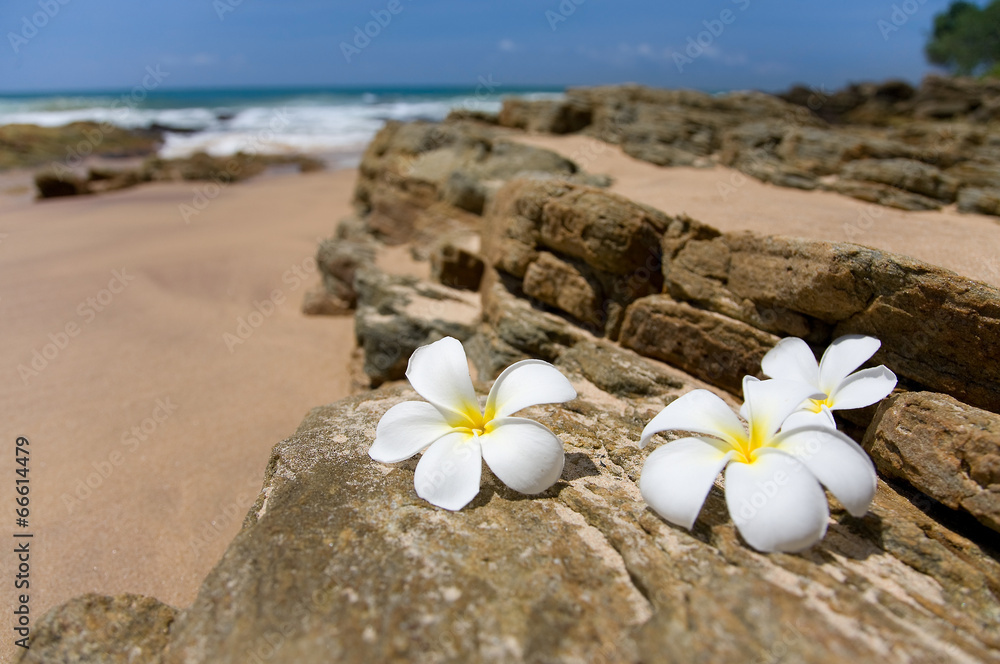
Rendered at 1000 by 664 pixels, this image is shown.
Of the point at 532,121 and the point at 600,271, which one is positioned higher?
the point at 532,121

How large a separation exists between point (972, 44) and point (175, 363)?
2029 inches

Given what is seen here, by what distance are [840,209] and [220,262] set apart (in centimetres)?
632

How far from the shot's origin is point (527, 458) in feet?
5.25

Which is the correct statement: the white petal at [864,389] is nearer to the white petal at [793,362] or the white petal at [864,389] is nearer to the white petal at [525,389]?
the white petal at [793,362]

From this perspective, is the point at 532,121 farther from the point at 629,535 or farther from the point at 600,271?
the point at 629,535

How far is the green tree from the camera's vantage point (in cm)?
3525

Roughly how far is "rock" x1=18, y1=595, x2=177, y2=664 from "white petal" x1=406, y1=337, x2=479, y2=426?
0.94 metres

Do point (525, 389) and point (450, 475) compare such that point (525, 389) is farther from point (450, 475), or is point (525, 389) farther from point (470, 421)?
point (450, 475)

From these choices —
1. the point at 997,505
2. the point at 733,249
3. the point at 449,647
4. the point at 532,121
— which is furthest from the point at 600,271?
the point at 532,121

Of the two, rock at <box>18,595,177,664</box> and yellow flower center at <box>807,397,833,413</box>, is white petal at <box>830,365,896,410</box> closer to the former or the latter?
yellow flower center at <box>807,397,833,413</box>

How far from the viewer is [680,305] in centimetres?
262

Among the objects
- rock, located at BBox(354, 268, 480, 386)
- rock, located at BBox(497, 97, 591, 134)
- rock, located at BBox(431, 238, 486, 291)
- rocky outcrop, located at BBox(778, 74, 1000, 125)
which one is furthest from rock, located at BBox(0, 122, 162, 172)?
rocky outcrop, located at BBox(778, 74, 1000, 125)
